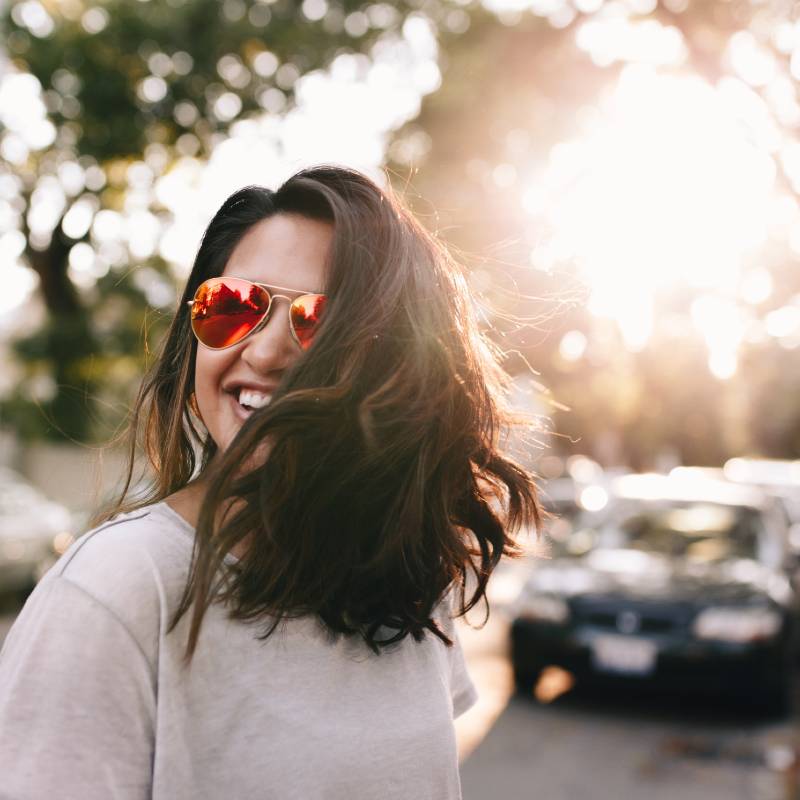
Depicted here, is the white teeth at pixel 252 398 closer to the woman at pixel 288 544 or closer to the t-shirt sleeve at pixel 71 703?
the woman at pixel 288 544

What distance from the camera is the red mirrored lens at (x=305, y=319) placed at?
4.91 feet

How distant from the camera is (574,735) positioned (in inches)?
253

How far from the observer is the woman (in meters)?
1.13

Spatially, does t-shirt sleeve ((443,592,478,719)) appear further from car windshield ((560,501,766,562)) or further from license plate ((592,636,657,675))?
car windshield ((560,501,766,562))

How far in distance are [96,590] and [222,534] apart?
20 cm

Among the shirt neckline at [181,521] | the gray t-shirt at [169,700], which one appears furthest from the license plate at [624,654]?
the shirt neckline at [181,521]

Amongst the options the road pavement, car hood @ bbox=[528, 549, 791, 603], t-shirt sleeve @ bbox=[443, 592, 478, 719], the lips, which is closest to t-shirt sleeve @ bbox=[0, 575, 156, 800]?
the lips

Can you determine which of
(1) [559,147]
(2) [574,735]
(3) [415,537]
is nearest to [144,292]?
(1) [559,147]

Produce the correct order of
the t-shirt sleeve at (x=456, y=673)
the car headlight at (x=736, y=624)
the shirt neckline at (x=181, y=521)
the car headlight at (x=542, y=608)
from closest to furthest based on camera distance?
1. the shirt neckline at (x=181, y=521)
2. the t-shirt sleeve at (x=456, y=673)
3. the car headlight at (x=736, y=624)
4. the car headlight at (x=542, y=608)

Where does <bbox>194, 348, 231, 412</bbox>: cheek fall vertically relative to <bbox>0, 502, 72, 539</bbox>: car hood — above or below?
above

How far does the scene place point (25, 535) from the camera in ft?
40.3

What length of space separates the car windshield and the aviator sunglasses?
6.58 metres

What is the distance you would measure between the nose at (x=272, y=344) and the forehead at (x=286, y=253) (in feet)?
0.18

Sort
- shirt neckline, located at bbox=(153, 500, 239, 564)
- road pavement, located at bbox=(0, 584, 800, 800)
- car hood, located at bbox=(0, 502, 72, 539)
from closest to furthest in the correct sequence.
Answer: shirt neckline, located at bbox=(153, 500, 239, 564)
road pavement, located at bbox=(0, 584, 800, 800)
car hood, located at bbox=(0, 502, 72, 539)
